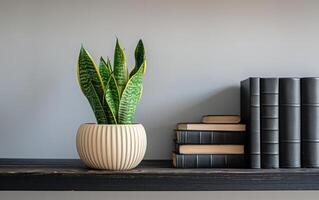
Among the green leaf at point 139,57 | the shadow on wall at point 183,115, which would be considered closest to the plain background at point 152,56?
the shadow on wall at point 183,115

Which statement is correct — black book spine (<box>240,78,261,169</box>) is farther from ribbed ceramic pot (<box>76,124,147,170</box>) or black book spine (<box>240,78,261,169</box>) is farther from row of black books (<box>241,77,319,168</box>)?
ribbed ceramic pot (<box>76,124,147,170</box>)

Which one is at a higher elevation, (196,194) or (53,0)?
(53,0)

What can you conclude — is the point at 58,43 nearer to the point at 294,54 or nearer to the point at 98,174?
the point at 98,174

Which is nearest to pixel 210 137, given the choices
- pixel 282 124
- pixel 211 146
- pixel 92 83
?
pixel 211 146

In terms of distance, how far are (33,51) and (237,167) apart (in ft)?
1.59

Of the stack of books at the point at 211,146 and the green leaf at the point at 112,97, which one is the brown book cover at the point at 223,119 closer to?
the stack of books at the point at 211,146

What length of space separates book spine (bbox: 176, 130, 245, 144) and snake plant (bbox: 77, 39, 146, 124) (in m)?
0.10

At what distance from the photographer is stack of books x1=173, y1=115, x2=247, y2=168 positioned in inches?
32.1

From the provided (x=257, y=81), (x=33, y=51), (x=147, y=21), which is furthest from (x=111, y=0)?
(x=257, y=81)

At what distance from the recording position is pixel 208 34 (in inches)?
38.1

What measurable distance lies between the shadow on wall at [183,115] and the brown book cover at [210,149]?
0.46 feet

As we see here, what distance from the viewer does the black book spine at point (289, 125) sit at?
31.9 inches

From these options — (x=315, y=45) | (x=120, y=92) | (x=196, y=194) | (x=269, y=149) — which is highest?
(x=315, y=45)

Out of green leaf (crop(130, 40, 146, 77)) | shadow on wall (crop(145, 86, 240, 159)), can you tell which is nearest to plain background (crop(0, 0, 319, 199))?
shadow on wall (crop(145, 86, 240, 159))
